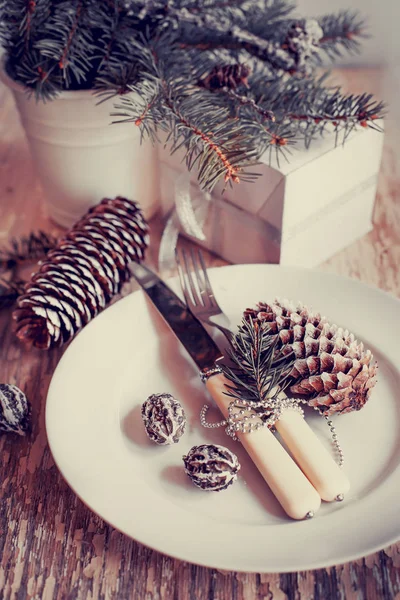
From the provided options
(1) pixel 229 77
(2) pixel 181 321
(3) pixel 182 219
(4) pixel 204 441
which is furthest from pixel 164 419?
(1) pixel 229 77

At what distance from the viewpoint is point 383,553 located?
1.59 feet

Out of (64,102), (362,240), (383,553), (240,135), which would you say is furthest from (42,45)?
(383,553)

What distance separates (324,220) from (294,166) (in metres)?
0.12

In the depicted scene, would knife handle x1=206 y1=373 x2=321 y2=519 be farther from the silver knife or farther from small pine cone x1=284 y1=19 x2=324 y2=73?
small pine cone x1=284 y1=19 x2=324 y2=73

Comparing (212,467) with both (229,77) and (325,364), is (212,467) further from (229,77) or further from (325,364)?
(229,77)

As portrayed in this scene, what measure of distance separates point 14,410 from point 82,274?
0.19m

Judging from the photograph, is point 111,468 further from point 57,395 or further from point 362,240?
point 362,240

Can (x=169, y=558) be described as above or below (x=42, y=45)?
below

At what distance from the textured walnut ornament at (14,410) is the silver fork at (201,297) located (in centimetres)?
22

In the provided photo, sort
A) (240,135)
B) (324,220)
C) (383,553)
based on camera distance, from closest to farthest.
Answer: (383,553)
(240,135)
(324,220)

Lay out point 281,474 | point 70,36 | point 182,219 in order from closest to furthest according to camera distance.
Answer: point 281,474, point 70,36, point 182,219

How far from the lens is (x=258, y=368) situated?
0.54 metres

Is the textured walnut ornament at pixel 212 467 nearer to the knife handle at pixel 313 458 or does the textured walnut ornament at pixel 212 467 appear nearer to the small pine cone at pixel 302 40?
the knife handle at pixel 313 458

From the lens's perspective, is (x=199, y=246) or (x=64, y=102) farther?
(x=199, y=246)
